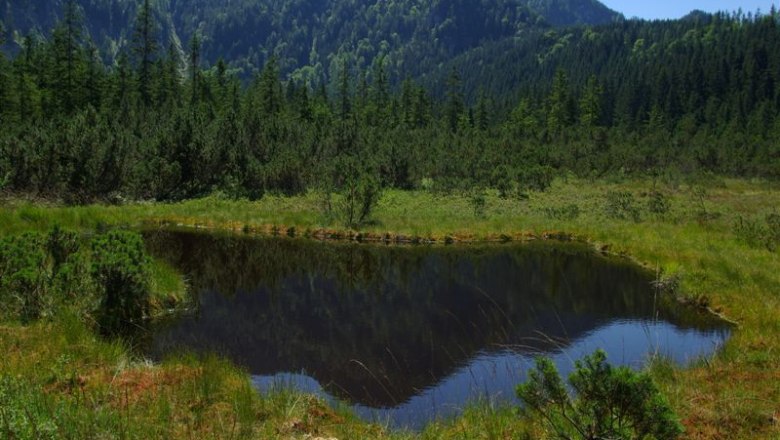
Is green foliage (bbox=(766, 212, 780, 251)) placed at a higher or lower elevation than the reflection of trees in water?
higher

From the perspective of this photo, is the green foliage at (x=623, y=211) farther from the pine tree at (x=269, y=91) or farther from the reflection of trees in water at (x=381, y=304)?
the pine tree at (x=269, y=91)

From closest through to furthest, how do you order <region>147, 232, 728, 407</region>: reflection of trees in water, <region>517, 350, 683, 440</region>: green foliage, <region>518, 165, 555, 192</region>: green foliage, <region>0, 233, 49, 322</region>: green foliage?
<region>517, 350, 683, 440</region>: green foliage, <region>0, 233, 49, 322</region>: green foliage, <region>147, 232, 728, 407</region>: reflection of trees in water, <region>518, 165, 555, 192</region>: green foliage

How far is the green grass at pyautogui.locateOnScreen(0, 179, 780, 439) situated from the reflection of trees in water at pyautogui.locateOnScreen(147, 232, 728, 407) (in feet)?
6.47

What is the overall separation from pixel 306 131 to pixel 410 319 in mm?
45268

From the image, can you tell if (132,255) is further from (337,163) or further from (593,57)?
(593,57)

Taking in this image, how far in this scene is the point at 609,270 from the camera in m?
22.2

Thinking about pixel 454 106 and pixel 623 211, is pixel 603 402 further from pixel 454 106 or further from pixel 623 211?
pixel 454 106

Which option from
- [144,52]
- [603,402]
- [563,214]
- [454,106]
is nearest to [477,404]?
[603,402]

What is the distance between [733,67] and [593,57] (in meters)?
75.2

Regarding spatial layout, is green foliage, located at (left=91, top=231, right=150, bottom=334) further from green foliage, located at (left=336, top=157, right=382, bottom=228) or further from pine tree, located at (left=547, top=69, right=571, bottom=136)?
pine tree, located at (left=547, top=69, right=571, bottom=136)

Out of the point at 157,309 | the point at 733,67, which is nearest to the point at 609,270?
the point at 157,309

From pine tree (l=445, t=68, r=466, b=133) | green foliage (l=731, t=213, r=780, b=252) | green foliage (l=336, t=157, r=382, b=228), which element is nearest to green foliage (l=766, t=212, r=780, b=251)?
green foliage (l=731, t=213, r=780, b=252)

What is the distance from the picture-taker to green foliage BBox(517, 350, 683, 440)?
5074mm

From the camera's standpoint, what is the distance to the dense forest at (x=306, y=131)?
128ft
